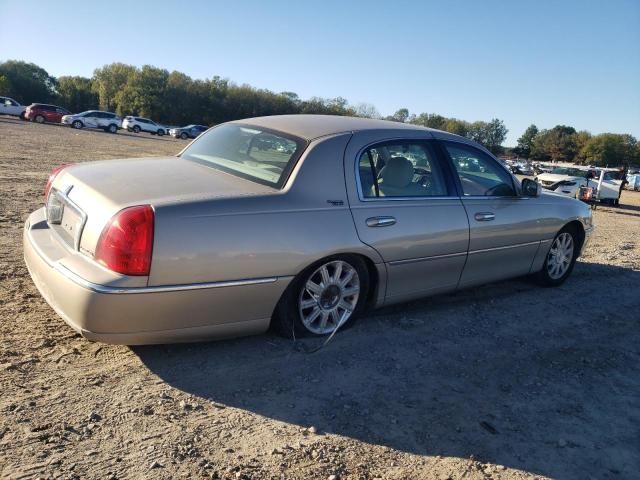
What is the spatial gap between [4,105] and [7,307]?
4552 cm

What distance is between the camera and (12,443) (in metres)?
2.40

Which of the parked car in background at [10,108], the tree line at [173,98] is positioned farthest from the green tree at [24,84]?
the parked car in background at [10,108]

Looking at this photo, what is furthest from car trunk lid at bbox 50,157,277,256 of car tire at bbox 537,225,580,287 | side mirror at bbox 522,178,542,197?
car tire at bbox 537,225,580,287

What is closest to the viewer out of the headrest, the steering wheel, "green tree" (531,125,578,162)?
the headrest

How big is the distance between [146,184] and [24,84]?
274 ft

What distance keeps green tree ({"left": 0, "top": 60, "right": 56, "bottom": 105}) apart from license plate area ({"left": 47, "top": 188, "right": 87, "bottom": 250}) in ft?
255

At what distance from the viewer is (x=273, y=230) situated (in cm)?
323

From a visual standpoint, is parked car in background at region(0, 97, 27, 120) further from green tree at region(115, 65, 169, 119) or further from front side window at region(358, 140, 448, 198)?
front side window at region(358, 140, 448, 198)

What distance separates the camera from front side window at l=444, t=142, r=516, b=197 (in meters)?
4.61

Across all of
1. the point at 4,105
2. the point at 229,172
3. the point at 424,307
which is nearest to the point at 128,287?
the point at 229,172

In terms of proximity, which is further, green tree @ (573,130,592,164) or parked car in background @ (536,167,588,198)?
green tree @ (573,130,592,164)

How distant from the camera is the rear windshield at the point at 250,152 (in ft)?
12.0

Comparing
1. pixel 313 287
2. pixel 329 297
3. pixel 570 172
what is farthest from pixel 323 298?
pixel 570 172

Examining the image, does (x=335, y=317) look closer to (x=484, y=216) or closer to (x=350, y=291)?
(x=350, y=291)
